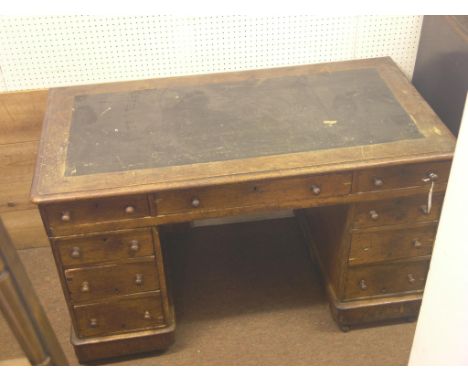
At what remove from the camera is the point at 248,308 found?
2.67 m

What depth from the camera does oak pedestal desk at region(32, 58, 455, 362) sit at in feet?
6.54

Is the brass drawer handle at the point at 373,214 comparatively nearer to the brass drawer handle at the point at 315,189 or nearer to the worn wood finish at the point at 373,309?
the brass drawer handle at the point at 315,189

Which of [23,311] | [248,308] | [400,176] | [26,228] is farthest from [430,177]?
[26,228]

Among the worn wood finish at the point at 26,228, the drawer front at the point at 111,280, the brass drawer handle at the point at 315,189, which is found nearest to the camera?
the brass drawer handle at the point at 315,189

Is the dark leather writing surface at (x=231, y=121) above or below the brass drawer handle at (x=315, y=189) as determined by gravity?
above

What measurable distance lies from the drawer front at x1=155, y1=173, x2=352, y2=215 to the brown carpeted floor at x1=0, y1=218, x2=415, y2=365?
0.75 metres

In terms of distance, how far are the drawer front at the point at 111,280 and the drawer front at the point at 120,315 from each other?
43 mm

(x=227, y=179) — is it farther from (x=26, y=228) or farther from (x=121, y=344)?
(x=26, y=228)

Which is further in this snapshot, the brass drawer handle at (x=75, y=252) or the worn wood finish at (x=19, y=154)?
the worn wood finish at (x=19, y=154)

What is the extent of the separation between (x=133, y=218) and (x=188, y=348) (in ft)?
2.46

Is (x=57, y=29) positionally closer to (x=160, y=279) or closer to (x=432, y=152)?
(x=160, y=279)

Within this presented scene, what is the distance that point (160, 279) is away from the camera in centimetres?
223

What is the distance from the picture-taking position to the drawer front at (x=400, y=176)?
206 cm

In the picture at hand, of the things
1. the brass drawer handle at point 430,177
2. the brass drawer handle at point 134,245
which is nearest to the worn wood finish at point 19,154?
the brass drawer handle at point 134,245
